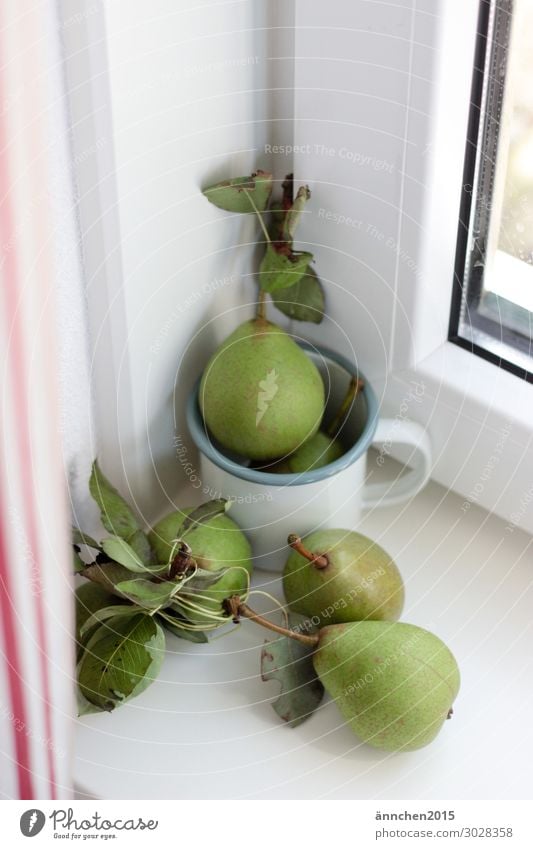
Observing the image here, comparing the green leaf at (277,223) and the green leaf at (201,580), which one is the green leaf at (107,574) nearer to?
the green leaf at (201,580)

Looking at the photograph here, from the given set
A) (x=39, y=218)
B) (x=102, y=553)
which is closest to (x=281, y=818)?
(x=102, y=553)

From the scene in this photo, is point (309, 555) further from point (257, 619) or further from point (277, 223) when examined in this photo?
point (277, 223)

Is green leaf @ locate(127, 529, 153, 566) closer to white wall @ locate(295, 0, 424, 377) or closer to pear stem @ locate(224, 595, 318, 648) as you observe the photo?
pear stem @ locate(224, 595, 318, 648)

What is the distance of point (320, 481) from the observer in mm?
469

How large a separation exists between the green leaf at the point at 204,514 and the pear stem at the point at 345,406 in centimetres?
7

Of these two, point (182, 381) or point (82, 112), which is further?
point (182, 381)

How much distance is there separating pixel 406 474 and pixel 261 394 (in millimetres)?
108

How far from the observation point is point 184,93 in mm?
432

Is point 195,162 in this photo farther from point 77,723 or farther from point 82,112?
point 77,723

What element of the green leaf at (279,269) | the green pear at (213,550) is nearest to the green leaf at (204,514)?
the green pear at (213,550)

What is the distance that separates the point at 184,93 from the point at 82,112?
0.05m

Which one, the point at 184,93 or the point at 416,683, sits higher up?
the point at 184,93

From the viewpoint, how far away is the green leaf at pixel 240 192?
0.46 m

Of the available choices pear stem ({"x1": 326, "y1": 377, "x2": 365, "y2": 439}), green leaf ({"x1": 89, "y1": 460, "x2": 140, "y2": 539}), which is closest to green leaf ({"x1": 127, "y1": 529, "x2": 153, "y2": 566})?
green leaf ({"x1": 89, "y1": 460, "x2": 140, "y2": 539})
